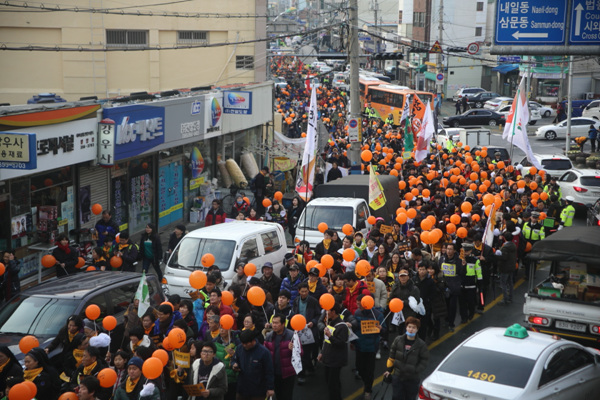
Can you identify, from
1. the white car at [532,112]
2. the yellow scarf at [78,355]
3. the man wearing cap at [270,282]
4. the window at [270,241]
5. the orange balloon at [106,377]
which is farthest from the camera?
the white car at [532,112]

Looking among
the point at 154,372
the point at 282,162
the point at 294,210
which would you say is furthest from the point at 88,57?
the point at 154,372

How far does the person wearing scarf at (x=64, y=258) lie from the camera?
567 inches

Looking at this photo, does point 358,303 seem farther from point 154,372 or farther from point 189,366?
point 154,372

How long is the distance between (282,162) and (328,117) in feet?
49.9

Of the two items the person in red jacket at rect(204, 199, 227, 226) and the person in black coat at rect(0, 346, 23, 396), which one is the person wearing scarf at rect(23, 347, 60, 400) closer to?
the person in black coat at rect(0, 346, 23, 396)

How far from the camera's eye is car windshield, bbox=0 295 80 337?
10.5 metres

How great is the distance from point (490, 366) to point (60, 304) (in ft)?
19.0

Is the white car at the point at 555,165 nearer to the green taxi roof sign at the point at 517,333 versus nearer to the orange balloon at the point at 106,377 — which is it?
the green taxi roof sign at the point at 517,333

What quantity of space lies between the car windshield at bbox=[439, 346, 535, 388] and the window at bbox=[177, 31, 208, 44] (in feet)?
74.9

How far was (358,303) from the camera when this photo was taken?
11.1 m

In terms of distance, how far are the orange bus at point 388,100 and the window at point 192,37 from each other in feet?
65.0

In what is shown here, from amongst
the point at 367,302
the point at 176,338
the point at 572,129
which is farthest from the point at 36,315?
the point at 572,129

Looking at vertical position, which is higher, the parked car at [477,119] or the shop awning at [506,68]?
the shop awning at [506,68]

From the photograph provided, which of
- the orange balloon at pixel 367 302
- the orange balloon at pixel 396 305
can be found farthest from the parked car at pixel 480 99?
the orange balloon at pixel 367 302
